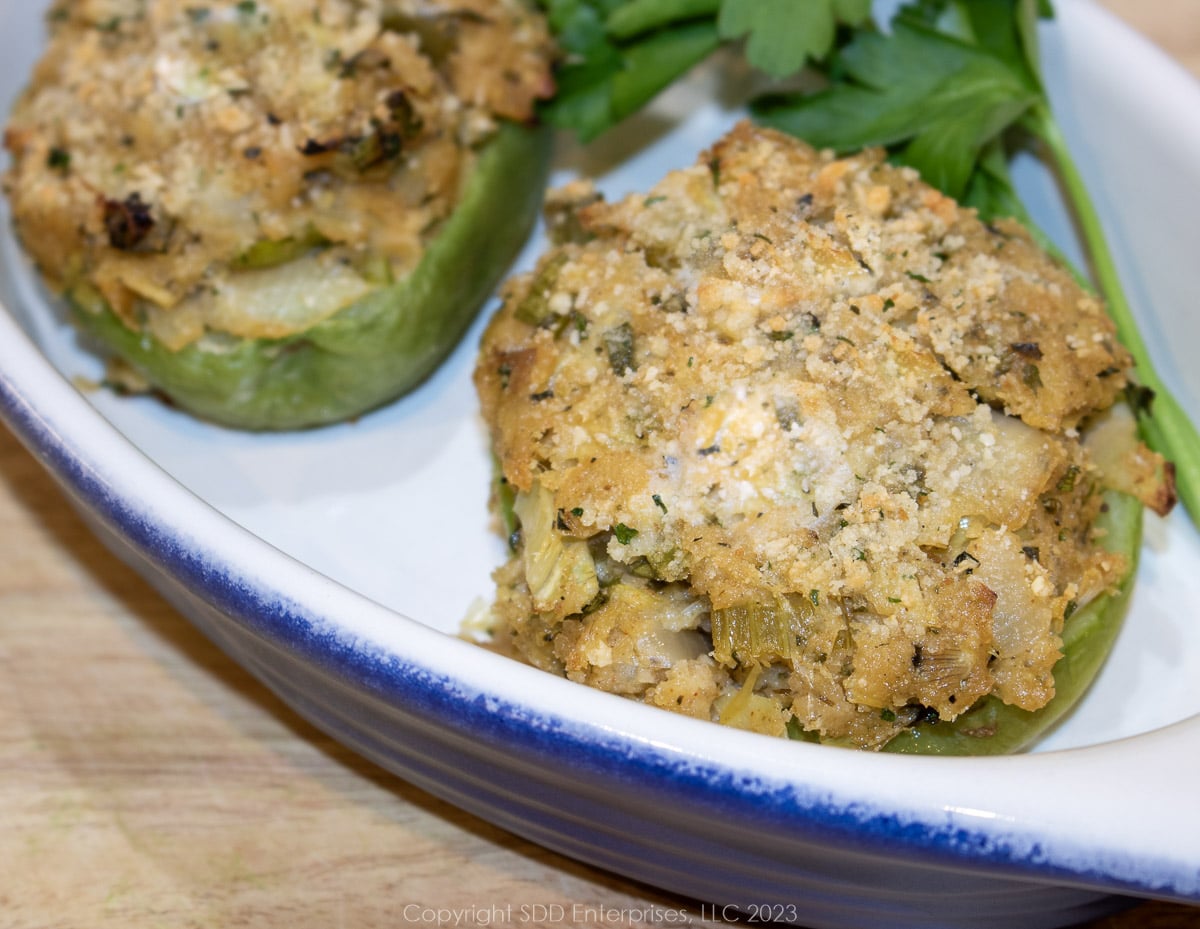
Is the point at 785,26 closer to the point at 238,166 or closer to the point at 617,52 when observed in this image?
the point at 617,52

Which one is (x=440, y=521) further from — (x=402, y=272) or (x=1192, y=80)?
(x=1192, y=80)

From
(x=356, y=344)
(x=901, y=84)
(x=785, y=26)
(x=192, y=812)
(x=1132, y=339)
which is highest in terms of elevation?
(x=785, y=26)

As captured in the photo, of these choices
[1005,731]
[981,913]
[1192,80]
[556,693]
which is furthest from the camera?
[1192,80]

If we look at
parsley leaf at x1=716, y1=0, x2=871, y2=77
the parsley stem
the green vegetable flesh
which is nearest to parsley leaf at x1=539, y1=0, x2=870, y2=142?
parsley leaf at x1=716, y1=0, x2=871, y2=77

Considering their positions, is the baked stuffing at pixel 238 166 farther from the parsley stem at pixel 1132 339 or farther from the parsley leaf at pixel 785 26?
the parsley stem at pixel 1132 339

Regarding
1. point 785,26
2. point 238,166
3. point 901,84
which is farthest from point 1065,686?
point 238,166

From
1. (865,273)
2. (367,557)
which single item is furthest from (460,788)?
(865,273)
